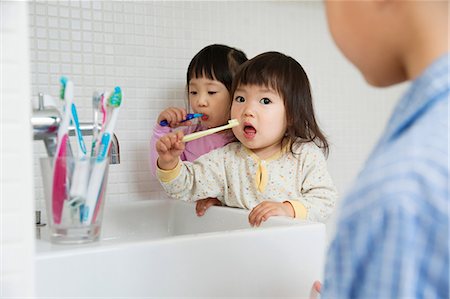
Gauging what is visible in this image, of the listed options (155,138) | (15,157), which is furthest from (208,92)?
(15,157)

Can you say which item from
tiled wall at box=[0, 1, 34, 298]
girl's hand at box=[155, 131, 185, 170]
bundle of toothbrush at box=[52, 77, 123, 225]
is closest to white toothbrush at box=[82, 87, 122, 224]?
bundle of toothbrush at box=[52, 77, 123, 225]

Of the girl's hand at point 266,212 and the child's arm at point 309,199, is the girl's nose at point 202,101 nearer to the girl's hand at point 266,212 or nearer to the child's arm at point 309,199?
the child's arm at point 309,199

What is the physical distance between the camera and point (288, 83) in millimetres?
1211

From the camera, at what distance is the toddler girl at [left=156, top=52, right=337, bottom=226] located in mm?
1184

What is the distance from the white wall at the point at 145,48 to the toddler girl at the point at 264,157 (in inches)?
8.0

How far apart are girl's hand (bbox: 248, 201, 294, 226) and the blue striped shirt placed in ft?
A: 1.89

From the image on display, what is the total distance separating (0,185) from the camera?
0.64 m

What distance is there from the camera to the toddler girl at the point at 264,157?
118 centimetres

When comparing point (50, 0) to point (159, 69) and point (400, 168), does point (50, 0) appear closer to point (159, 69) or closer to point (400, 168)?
point (159, 69)

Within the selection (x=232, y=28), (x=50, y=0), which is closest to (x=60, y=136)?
(x=50, y=0)

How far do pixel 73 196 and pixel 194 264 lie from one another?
183 millimetres

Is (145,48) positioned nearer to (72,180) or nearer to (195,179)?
(195,179)

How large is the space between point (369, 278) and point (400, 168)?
0.24ft

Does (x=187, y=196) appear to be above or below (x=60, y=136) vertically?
below
